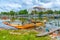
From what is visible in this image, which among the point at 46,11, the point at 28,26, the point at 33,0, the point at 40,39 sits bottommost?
Answer: the point at 40,39

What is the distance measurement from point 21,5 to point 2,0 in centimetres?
34

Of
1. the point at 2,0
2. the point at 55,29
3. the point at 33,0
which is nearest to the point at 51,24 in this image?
the point at 55,29

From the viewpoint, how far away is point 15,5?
2.68 metres

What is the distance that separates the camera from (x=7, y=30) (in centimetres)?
258

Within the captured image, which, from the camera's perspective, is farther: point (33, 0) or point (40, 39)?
point (33, 0)

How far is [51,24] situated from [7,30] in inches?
28.7

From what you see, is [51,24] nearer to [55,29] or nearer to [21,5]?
[55,29]

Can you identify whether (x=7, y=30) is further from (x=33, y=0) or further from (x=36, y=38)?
(x=33, y=0)

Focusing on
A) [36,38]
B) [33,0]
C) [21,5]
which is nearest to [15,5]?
[21,5]

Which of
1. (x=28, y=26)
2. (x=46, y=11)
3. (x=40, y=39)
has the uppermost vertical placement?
(x=46, y=11)

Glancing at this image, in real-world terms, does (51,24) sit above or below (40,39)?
above

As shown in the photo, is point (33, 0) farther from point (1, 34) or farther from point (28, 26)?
point (1, 34)

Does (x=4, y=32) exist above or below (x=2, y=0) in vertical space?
below

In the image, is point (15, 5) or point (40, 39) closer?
point (40, 39)
